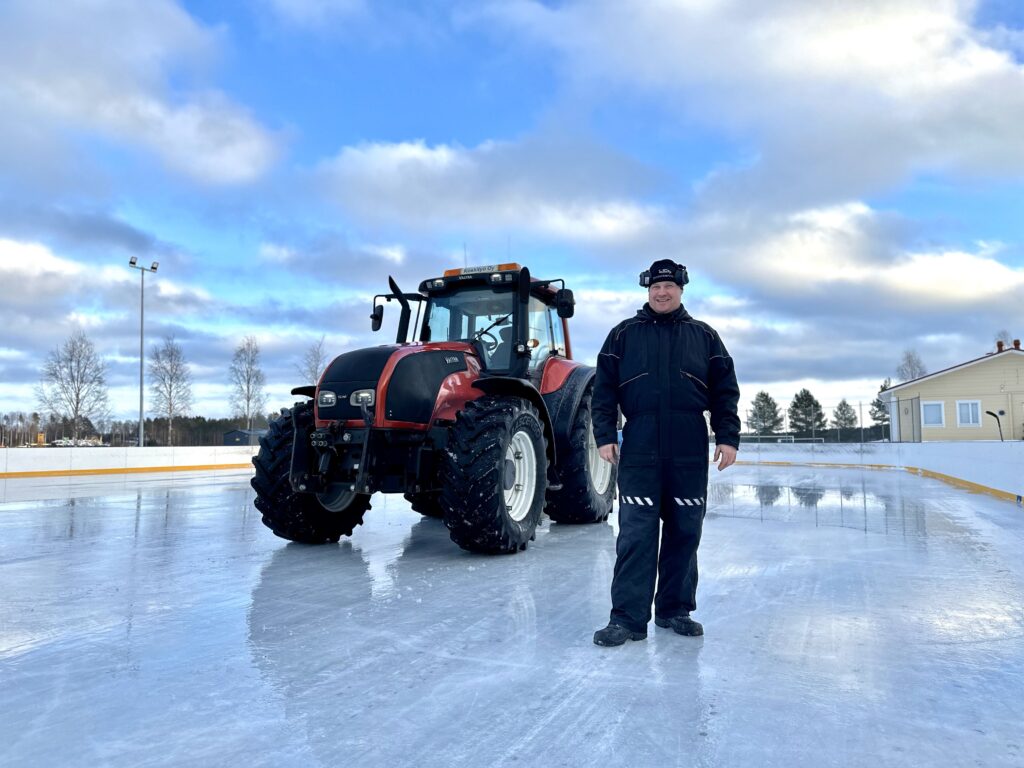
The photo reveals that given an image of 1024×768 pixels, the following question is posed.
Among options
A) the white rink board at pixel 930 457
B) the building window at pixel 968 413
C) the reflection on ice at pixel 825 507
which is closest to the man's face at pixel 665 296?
the reflection on ice at pixel 825 507

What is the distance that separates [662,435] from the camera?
364 cm

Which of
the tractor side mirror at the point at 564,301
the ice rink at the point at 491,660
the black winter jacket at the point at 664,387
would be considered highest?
the tractor side mirror at the point at 564,301

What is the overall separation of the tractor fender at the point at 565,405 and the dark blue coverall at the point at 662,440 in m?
3.07

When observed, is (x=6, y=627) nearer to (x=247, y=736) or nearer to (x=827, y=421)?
(x=247, y=736)

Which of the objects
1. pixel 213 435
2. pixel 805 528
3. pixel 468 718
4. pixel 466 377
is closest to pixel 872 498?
pixel 805 528

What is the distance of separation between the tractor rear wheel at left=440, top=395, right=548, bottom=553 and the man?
5.40 feet

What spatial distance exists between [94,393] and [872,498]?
42005 millimetres

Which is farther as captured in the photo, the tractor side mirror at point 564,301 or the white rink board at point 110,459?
the white rink board at point 110,459

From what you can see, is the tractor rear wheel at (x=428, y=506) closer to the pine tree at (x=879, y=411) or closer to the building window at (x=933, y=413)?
the pine tree at (x=879, y=411)

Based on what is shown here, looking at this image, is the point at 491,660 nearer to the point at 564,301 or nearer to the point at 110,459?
the point at 564,301

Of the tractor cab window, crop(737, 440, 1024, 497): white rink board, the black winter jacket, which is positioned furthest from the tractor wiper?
crop(737, 440, 1024, 497): white rink board

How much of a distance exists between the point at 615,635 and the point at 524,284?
3649 mm

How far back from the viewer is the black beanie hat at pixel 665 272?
3.75m

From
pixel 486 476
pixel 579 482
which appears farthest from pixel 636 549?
pixel 579 482
